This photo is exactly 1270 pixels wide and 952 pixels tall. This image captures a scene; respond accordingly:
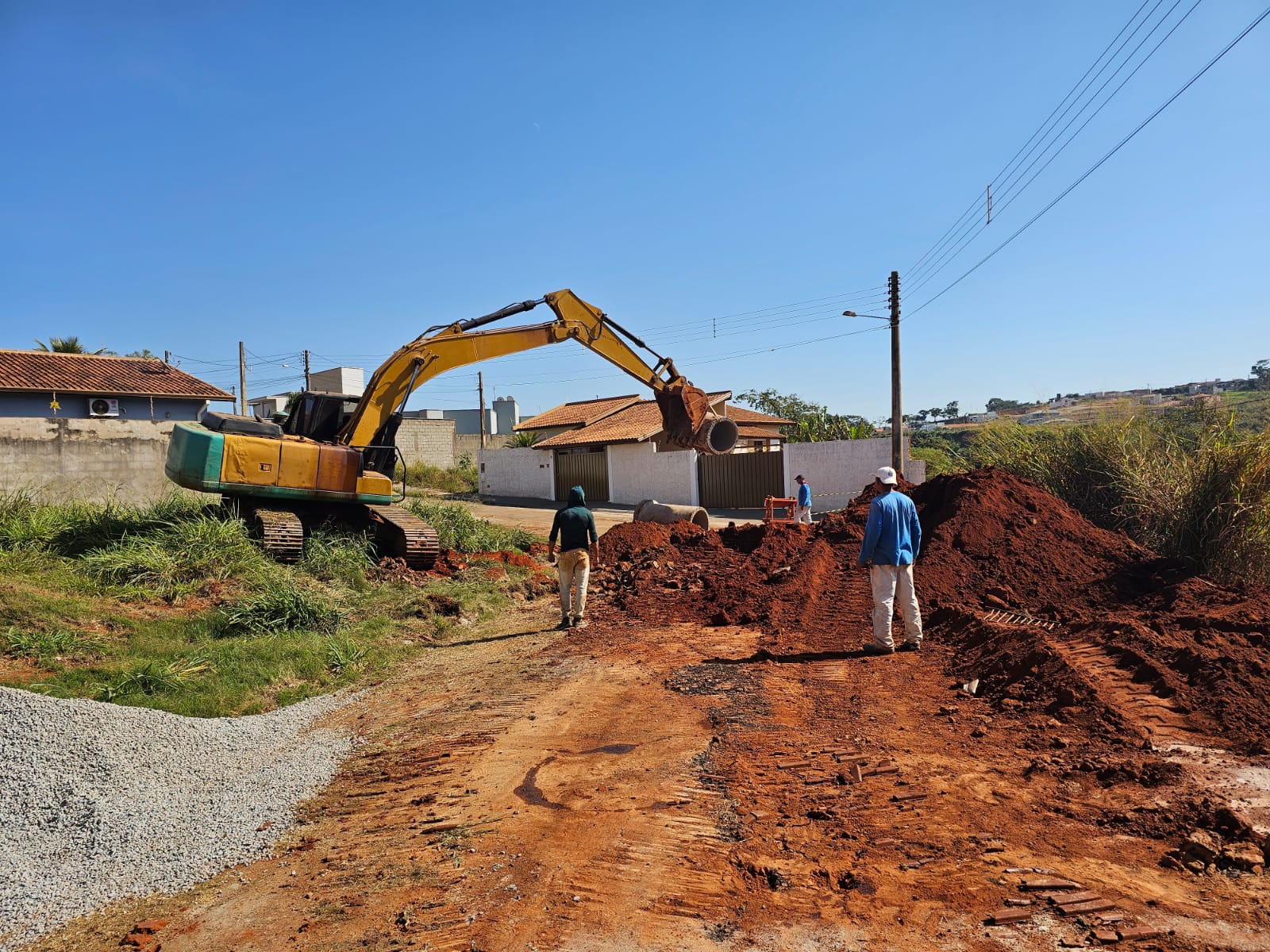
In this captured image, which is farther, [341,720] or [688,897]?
[341,720]

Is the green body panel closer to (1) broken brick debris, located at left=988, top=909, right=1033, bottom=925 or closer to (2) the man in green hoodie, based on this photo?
(2) the man in green hoodie

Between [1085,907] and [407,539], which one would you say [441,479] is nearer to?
[407,539]

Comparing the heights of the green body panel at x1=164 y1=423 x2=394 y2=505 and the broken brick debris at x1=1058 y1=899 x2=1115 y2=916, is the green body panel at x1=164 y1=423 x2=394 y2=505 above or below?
above

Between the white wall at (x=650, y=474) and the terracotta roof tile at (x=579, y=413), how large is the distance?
4401 millimetres

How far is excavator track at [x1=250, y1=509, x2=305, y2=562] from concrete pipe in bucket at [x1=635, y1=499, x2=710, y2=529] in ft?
25.6

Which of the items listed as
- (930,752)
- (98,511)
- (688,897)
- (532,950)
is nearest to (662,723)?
(930,752)

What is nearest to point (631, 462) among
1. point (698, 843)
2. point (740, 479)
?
point (740, 479)

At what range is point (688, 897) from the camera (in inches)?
153

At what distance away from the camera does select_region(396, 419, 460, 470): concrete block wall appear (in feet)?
128

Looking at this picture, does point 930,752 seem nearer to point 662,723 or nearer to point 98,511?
point 662,723

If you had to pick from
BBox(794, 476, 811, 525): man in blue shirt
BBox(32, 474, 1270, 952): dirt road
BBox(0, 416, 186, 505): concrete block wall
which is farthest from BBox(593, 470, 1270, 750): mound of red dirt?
BBox(0, 416, 186, 505): concrete block wall

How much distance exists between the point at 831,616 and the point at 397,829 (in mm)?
6426

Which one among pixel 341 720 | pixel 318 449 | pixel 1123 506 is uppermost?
pixel 318 449

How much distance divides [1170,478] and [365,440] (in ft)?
38.8
